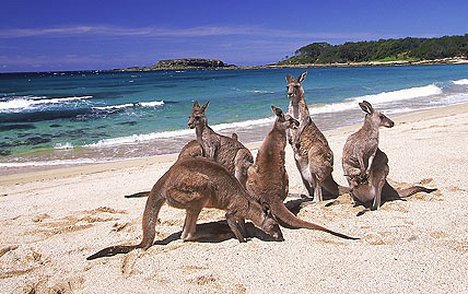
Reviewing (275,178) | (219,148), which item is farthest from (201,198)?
(219,148)

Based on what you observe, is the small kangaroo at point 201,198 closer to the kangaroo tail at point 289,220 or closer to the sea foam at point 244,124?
the kangaroo tail at point 289,220

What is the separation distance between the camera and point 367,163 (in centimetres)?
590

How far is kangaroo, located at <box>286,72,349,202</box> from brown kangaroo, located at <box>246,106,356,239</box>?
1.82 feet

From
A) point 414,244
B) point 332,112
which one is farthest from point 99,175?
point 332,112

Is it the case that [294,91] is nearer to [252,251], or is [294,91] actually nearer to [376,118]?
[376,118]

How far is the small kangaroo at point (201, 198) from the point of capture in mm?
4727

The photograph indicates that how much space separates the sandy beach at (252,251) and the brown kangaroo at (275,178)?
0.48 feet

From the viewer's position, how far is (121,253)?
4730 millimetres

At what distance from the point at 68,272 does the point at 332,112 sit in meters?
18.3

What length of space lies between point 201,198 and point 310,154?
208 centimetres

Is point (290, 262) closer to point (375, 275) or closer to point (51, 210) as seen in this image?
point (375, 275)

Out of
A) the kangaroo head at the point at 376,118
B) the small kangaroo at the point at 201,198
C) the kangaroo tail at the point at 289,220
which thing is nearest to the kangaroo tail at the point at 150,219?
the small kangaroo at the point at 201,198

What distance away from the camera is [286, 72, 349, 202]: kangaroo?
6219 mm

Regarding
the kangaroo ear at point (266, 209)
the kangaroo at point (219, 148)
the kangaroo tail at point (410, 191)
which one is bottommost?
the kangaroo tail at point (410, 191)
